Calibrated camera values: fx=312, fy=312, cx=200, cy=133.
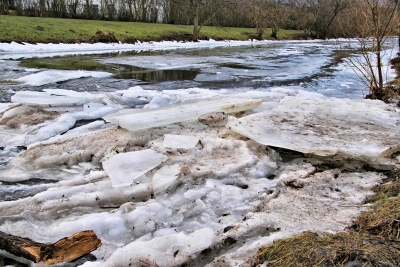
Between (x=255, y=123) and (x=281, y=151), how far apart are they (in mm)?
550

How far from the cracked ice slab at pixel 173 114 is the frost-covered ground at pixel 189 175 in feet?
0.05

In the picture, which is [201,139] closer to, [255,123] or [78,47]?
[255,123]

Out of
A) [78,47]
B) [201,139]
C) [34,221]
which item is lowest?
[34,221]

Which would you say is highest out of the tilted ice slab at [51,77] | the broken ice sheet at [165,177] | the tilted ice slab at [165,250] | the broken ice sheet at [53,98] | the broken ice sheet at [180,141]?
the tilted ice slab at [51,77]

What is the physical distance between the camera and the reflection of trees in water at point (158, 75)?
27.1 feet

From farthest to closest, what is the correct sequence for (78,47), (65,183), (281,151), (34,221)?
(78,47) → (281,151) → (65,183) → (34,221)

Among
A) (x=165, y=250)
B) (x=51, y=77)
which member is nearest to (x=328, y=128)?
(x=165, y=250)

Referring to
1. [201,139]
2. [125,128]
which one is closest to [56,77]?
[125,128]

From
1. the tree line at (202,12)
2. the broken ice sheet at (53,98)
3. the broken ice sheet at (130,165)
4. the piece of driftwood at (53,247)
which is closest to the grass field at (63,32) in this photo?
the tree line at (202,12)

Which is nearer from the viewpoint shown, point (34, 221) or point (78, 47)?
point (34, 221)

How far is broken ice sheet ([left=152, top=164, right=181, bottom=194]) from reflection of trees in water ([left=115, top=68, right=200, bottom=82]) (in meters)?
5.53

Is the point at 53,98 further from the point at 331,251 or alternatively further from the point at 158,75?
the point at 331,251

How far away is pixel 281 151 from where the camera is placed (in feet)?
11.1

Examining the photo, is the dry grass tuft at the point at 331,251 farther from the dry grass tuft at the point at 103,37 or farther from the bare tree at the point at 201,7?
the bare tree at the point at 201,7
